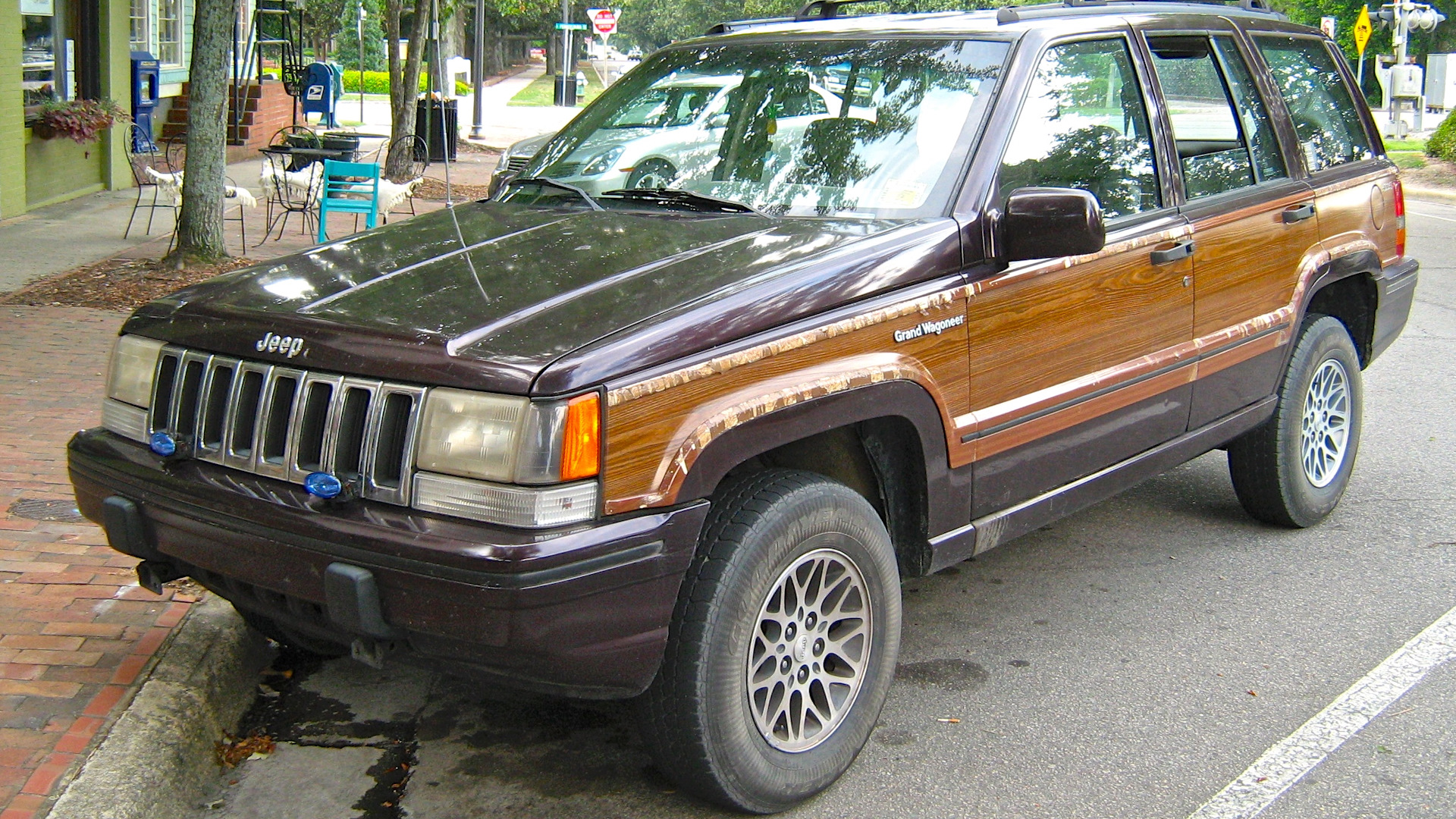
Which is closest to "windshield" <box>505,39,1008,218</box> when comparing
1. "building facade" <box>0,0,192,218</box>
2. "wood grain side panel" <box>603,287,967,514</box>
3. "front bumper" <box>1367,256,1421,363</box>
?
"wood grain side panel" <box>603,287,967,514</box>

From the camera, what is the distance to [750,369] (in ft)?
10.3

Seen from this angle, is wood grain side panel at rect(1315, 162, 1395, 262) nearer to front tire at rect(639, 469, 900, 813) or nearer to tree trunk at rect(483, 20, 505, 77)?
front tire at rect(639, 469, 900, 813)

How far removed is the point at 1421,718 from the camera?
3.88 metres

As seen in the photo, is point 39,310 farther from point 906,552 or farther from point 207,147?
point 906,552

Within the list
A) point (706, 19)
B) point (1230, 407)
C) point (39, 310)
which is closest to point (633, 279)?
point (1230, 407)

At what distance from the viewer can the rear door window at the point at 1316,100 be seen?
17.0ft

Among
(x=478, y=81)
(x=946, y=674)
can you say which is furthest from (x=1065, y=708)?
(x=478, y=81)

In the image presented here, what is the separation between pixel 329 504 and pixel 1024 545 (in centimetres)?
314

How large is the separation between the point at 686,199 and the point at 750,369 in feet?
3.43

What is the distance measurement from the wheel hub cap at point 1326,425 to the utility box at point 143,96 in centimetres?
1324

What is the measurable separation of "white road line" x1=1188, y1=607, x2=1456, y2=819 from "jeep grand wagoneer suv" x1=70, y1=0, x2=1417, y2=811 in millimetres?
883

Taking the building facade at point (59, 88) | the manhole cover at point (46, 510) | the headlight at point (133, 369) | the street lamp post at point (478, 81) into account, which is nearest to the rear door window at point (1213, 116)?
the headlight at point (133, 369)

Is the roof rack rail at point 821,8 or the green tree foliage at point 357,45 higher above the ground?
A: the green tree foliage at point 357,45

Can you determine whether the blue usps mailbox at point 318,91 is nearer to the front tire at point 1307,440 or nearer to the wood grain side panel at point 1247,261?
the front tire at point 1307,440
